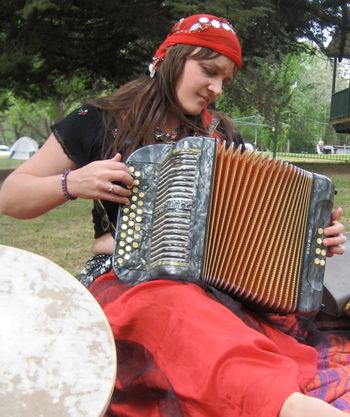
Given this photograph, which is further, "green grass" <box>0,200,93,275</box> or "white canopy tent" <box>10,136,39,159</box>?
"white canopy tent" <box>10,136,39,159</box>

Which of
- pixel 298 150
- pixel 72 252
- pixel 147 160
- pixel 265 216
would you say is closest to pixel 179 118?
pixel 147 160

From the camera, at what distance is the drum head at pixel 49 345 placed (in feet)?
4.32

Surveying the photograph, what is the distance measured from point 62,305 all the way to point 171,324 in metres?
0.32

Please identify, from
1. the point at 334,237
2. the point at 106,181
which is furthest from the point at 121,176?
the point at 334,237

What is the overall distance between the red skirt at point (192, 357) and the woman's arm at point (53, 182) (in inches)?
12.7

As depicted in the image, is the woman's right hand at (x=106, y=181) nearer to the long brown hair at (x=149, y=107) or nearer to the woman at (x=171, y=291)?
the woman at (x=171, y=291)

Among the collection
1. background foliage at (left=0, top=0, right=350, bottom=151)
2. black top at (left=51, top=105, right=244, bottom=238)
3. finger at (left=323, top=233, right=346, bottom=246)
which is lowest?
finger at (left=323, top=233, right=346, bottom=246)

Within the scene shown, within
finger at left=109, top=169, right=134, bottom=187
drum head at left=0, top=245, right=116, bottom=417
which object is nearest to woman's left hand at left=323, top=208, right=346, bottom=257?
finger at left=109, top=169, right=134, bottom=187

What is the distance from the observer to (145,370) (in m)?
1.72

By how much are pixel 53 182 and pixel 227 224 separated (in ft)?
2.14

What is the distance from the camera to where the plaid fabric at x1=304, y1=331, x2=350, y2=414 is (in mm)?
1737

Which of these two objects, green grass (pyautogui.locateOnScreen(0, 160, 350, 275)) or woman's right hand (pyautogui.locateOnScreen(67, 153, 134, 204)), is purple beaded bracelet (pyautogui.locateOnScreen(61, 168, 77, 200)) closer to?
woman's right hand (pyautogui.locateOnScreen(67, 153, 134, 204))

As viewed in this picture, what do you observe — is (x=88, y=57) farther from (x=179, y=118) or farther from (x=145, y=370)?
(x=145, y=370)

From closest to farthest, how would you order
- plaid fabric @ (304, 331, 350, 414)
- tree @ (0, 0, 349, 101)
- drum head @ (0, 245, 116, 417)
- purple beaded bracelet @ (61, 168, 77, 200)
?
drum head @ (0, 245, 116, 417) → plaid fabric @ (304, 331, 350, 414) → purple beaded bracelet @ (61, 168, 77, 200) → tree @ (0, 0, 349, 101)
